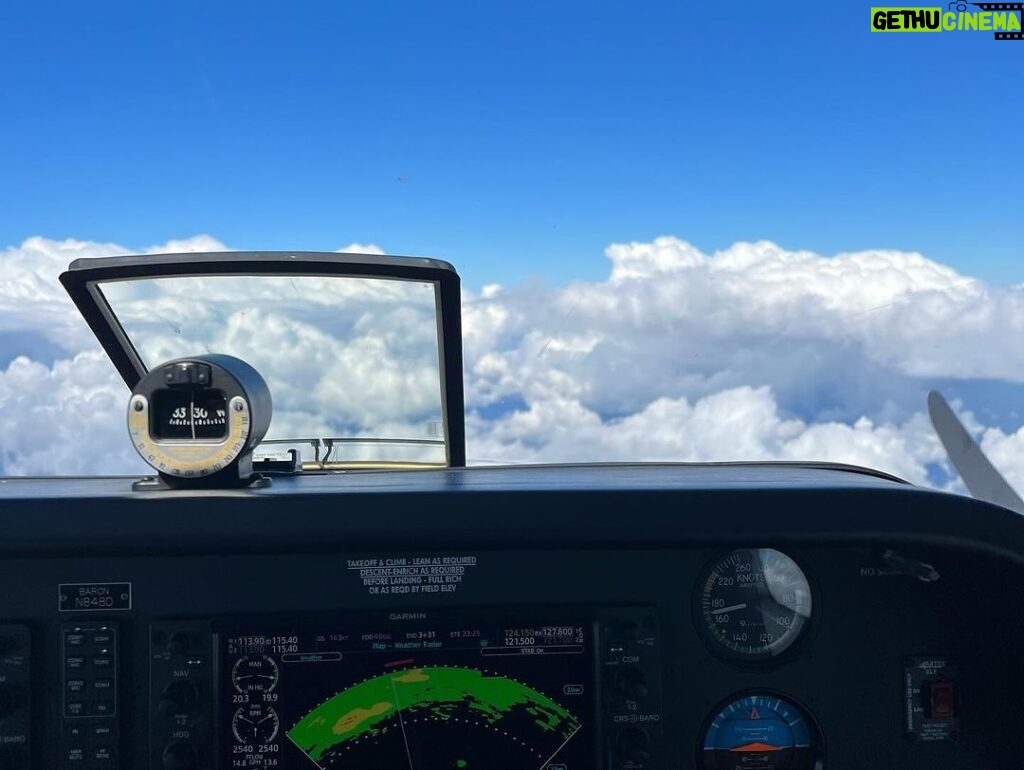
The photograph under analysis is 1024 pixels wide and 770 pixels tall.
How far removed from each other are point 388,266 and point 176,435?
0.93 metres

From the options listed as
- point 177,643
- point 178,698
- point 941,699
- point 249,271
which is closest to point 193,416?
point 177,643

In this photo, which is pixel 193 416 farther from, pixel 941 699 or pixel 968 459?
pixel 968 459

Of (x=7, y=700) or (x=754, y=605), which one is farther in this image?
(x=754, y=605)

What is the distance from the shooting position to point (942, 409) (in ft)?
10.2

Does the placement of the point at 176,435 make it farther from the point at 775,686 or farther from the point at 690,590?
the point at 775,686

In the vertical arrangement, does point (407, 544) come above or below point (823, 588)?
above

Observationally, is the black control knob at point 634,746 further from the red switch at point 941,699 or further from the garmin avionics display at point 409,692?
the red switch at point 941,699

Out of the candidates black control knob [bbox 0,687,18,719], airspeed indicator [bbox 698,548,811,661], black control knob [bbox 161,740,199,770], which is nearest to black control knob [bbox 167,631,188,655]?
black control knob [bbox 161,740,199,770]

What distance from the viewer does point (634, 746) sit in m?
1.94

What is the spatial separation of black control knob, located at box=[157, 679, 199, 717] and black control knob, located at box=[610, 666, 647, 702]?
34.5 inches

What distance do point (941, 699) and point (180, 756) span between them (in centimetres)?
165

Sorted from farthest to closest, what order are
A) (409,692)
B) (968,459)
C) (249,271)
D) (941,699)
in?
(968,459), (249,271), (941,699), (409,692)

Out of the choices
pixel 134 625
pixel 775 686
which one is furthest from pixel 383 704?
pixel 775 686

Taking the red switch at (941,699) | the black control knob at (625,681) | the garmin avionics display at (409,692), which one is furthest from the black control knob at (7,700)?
the red switch at (941,699)
